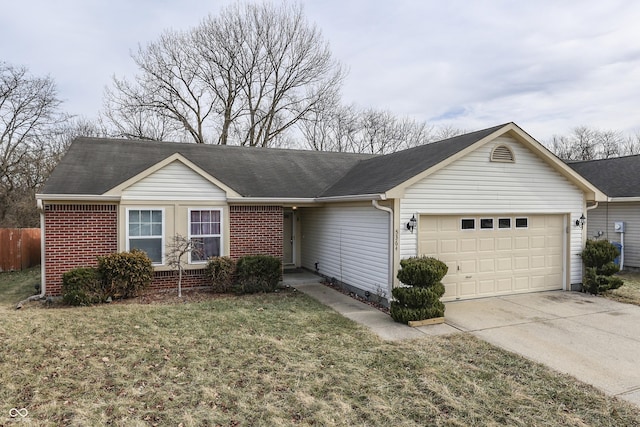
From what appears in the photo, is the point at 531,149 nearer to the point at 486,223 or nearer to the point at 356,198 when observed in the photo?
the point at 486,223

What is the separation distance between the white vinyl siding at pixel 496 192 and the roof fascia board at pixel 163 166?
485 centimetres

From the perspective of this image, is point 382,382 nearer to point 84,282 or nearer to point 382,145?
point 84,282

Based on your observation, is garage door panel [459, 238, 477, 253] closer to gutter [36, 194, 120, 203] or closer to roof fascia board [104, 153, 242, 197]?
roof fascia board [104, 153, 242, 197]

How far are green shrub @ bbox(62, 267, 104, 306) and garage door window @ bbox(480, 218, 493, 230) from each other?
9.36m

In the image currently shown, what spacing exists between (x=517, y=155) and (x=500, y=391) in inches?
268

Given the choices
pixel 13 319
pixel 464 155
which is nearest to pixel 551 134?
pixel 464 155

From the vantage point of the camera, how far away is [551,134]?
4544 cm

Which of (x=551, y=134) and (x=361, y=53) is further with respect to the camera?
(x=551, y=134)

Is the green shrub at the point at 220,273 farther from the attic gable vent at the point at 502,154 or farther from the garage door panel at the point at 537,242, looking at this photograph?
the garage door panel at the point at 537,242

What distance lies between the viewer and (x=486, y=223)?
9.61 meters

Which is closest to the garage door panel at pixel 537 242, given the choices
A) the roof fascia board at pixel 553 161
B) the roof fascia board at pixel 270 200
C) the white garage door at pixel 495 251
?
the white garage door at pixel 495 251

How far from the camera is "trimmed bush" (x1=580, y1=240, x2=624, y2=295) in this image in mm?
9930

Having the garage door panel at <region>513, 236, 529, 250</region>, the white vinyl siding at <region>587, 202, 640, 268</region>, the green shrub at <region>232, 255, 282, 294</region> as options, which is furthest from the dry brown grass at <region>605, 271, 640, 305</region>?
the green shrub at <region>232, 255, 282, 294</region>

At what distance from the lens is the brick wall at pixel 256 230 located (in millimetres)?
10750
